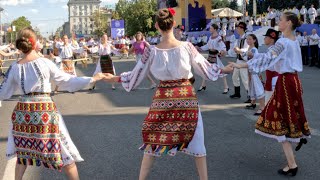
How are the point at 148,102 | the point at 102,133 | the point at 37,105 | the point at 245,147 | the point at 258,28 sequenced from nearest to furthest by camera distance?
the point at 37,105 → the point at 245,147 → the point at 102,133 → the point at 148,102 → the point at 258,28

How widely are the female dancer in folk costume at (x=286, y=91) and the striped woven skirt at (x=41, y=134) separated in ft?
7.24

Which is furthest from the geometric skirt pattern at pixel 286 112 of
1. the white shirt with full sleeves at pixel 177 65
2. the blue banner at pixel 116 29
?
the blue banner at pixel 116 29

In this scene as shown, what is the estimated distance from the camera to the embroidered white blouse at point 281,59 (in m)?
5.00

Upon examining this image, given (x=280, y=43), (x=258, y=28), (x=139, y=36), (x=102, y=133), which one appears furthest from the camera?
(x=258, y=28)

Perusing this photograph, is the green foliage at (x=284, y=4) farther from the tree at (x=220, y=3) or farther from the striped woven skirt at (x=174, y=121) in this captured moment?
the striped woven skirt at (x=174, y=121)

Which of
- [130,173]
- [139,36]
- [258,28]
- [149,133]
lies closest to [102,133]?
[130,173]

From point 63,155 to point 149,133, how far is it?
2.78ft

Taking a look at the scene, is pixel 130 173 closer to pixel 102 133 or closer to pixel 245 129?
pixel 102 133

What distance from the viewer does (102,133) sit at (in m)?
7.55

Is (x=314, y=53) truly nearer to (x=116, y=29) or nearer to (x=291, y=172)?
(x=291, y=172)

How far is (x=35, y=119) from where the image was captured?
13.5ft

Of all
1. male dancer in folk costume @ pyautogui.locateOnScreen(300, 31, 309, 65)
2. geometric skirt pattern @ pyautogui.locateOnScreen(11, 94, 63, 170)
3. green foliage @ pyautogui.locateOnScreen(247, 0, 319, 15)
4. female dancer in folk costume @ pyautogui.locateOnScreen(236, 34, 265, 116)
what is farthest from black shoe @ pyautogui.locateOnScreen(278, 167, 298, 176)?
green foliage @ pyautogui.locateOnScreen(247, 0, 319, 15)

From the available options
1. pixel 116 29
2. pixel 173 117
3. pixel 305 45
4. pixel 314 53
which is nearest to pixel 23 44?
pixel 173 117

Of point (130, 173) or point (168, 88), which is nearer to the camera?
point (168, 88)
